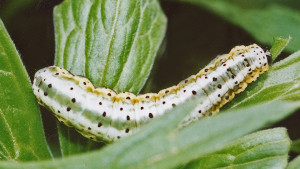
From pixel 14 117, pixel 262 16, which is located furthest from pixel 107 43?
pixel 262 16

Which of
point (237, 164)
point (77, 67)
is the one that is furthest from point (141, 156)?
point (77, 67)

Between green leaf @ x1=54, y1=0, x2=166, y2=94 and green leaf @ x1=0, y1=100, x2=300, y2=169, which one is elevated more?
green leaf @ x1=0, y1=100, x2=300, y2=169

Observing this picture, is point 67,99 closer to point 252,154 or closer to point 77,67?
point 77,67

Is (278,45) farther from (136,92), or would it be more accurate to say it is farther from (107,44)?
(107,44)

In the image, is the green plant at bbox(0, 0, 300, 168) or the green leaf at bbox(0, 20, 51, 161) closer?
the green plant at bbox(0, 0, 300, 168)

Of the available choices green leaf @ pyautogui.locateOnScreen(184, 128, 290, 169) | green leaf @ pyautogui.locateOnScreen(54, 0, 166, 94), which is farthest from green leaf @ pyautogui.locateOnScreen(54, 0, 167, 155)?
green leaf @ pyautogui.locateOnScreen(184, 128, 290, 169)

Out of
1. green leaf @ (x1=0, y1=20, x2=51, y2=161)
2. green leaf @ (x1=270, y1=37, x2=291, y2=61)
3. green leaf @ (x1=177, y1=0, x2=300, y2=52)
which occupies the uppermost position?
green leaf @ (x1=270, y1=37, x2=291, y2=61)

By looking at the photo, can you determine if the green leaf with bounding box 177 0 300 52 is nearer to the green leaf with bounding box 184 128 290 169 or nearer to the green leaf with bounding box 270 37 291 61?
the green leaf with bounding box 270 37 291 61

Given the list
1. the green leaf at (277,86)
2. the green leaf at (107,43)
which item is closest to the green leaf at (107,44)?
the green leaf at (107,43)
